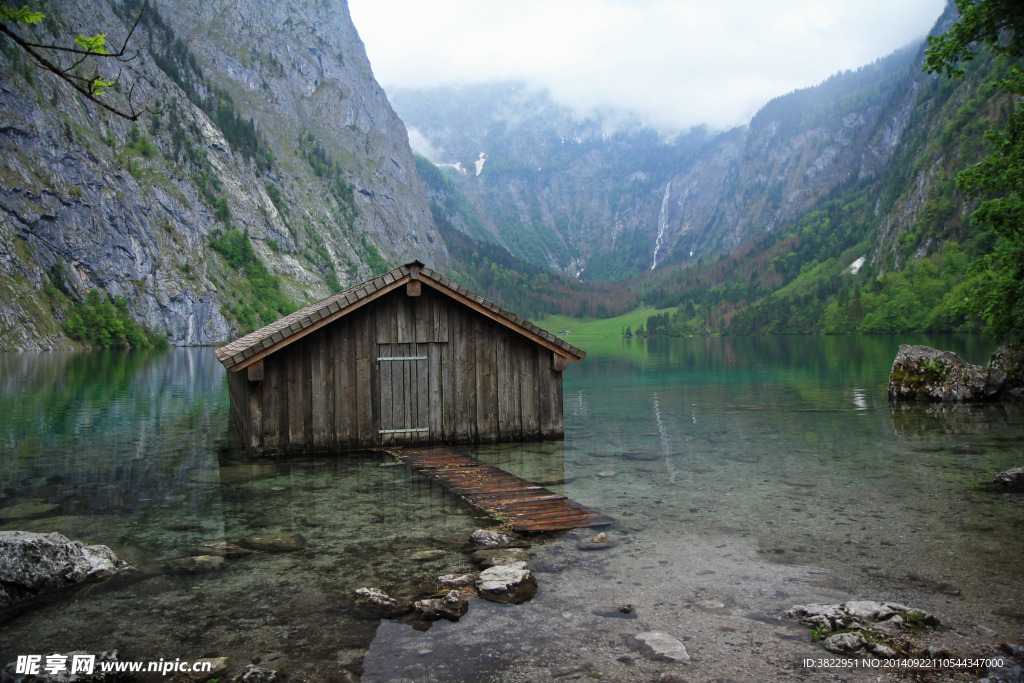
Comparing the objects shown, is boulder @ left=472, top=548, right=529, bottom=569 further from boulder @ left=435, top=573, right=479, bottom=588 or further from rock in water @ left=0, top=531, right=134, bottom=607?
rock in water @ left=0, top=531, right=134, bottom=607

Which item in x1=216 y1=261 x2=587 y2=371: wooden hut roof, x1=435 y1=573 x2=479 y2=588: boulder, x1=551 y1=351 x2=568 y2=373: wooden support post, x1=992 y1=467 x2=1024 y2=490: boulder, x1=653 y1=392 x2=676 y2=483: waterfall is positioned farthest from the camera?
x1=551 y1=351 x2=568 y2=373: wooden support post

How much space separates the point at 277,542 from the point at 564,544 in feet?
14.1

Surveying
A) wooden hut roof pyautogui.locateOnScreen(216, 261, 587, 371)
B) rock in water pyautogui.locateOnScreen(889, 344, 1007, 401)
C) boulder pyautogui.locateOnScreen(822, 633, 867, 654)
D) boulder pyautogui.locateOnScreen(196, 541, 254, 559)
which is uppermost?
wooden hut roof pyautogui.locateOnScreen(216, 261, 587, 371)

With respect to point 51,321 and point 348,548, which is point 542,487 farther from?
point 51,321

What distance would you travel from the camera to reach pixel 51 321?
3765 inches

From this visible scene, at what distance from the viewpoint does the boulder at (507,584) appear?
7949 mm

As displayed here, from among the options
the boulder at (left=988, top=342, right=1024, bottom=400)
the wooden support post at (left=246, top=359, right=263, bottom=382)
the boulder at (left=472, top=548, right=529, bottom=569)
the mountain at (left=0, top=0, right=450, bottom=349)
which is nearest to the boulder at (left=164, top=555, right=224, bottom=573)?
the boulder at (left=472, top=548, right=529, bottom=569)

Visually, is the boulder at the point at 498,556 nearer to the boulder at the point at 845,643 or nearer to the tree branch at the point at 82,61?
the boulder at the point at 845,643

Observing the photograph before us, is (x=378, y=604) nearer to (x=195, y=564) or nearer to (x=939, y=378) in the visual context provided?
(x=195, y=564)

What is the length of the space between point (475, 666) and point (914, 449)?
662 inches

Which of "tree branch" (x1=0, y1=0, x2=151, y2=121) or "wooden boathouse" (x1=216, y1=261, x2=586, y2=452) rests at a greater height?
"tree branch" (x1=0, y1=0, x2=151, y2=121)

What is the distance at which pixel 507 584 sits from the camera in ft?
26.6

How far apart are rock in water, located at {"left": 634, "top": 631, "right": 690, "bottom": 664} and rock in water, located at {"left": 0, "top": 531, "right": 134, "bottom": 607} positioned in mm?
6804

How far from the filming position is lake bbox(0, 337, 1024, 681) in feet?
22.0
